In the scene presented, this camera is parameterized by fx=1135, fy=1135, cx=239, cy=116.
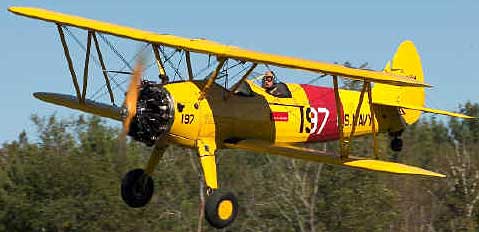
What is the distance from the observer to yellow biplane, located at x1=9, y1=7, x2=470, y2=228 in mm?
15883

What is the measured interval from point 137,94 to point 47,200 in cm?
2999

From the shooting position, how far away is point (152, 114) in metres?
15.9

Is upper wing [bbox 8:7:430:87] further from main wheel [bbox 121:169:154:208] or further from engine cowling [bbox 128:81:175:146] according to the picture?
main wheel [bbox 121:169:154:208]

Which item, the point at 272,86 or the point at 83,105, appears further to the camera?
the point at 83,105

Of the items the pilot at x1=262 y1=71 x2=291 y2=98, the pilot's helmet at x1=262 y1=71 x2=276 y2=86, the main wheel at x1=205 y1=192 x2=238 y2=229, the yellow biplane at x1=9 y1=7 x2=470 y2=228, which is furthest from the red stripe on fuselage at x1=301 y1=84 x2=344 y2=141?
the main wheel at x1=205 y1=192 x2=238 y2=229

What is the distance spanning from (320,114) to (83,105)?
3847 millimetres

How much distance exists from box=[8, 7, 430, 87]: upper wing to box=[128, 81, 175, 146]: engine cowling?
2.85 feet

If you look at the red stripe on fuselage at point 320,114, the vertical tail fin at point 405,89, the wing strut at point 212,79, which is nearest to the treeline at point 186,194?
the vertical tail fin at point 405,89

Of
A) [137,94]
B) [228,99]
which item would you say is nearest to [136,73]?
[137,94]

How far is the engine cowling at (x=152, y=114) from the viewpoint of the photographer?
625 inches

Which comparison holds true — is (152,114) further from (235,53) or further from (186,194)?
(186,194)

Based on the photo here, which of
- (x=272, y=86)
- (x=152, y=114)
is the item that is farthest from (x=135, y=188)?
(x=272, y=86)

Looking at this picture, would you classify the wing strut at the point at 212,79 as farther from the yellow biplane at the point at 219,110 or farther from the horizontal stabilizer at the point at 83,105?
the horizontal stabilizer at the point at 83,105

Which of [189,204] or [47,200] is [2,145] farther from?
[189,204]
